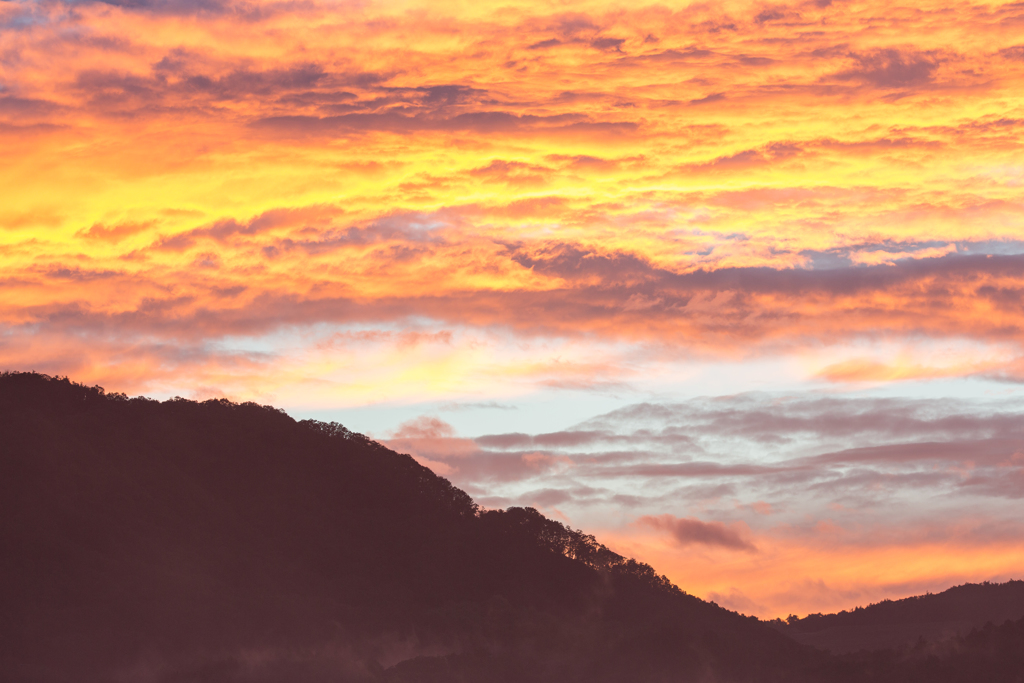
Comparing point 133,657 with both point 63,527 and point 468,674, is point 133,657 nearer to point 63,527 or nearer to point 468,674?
point 63,527

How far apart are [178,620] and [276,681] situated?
66.9 feet

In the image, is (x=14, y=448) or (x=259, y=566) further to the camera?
(x=259, y=566)

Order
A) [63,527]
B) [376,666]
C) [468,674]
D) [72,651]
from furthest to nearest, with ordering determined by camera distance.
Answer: [468,674]
[376,666]
[63,527]
[72,651]

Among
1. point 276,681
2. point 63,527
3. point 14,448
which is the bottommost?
point 276,681

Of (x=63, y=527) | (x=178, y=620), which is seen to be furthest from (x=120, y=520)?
(x=178, y=620)

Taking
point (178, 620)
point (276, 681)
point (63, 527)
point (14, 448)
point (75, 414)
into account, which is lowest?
point (276, 681)

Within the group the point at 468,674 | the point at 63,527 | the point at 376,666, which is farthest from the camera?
the point at 468,674

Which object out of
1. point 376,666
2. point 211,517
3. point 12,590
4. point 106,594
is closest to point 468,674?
point 376,666

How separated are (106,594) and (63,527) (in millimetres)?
14689

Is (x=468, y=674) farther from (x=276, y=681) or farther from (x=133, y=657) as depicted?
(x=133, y=657)

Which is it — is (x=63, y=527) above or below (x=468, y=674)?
above

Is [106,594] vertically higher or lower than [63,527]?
lower

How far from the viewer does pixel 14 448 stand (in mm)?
169250

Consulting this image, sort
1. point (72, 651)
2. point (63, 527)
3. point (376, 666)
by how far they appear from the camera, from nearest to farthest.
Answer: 1. point (72, 651)
2. point (63, 527)
3. point (376, 666)
